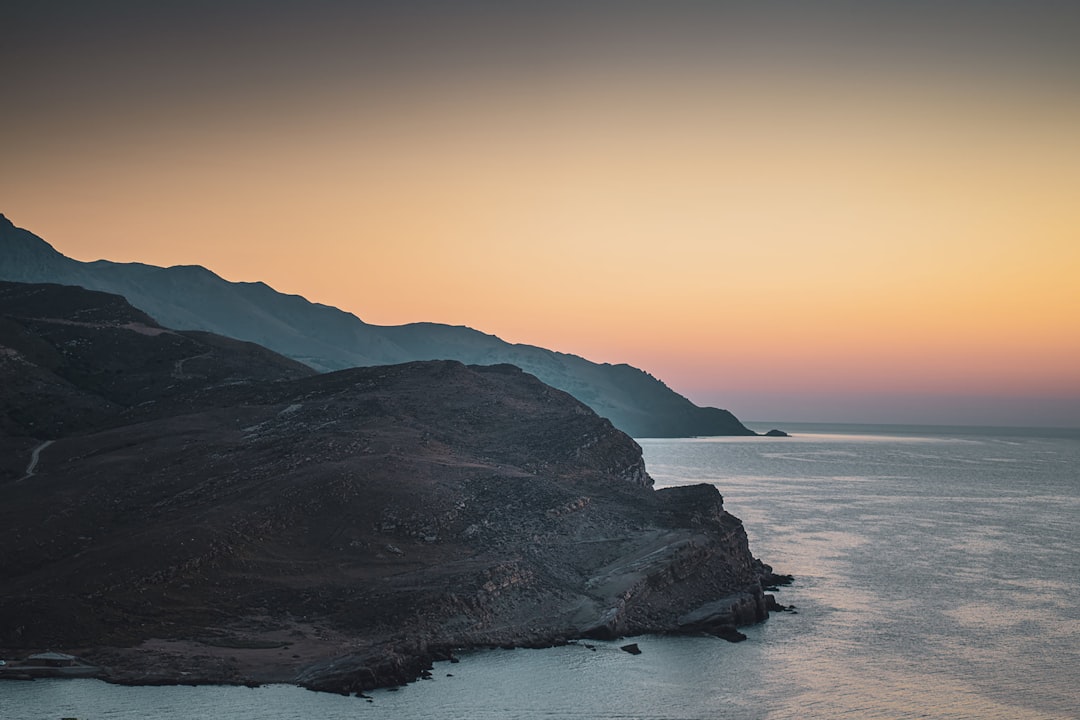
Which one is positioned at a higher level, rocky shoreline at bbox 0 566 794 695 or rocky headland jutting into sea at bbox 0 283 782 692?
rocky headland jutting into sea at bbox 0 283 782 692

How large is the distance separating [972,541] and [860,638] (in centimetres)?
5173

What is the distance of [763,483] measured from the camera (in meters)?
184

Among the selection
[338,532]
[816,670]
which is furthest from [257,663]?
[816,670]

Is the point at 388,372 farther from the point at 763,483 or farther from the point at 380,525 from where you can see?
the point at 763,483

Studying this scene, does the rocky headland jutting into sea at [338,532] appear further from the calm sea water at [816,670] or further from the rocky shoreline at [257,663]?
the calm sea water at [816,670]

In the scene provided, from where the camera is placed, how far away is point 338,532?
70.7m

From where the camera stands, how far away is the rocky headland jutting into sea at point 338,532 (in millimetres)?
53750

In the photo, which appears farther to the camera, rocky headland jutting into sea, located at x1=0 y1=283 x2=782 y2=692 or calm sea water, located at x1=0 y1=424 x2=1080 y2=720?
rocky headland jutting into sea, located at x1=0 y1=283 x2=782 y2=692

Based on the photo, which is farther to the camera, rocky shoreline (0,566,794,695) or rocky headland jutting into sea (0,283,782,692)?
rocky headland jutting into sea (0,283,782,692)

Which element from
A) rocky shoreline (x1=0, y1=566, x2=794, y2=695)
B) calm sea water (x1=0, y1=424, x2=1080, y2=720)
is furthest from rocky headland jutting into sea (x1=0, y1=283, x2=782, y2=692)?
calm sea water (x1=0, y1=424, x2=1080, y2=720)

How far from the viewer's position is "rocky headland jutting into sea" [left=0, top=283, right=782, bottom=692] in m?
53.8

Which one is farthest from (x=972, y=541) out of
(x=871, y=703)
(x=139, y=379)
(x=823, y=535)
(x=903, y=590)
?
(x=139, y=379)

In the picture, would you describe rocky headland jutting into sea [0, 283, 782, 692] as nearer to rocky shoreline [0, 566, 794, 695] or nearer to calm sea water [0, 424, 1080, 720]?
rocky shoreline [0, 566, 794, 695]

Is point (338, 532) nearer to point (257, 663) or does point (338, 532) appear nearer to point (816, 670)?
point (257, 663)
